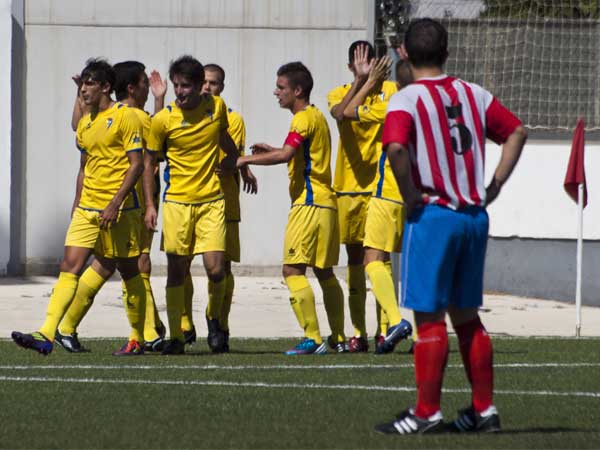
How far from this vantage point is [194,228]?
977cm

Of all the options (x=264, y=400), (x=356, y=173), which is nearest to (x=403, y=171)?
(x=264, y=400)

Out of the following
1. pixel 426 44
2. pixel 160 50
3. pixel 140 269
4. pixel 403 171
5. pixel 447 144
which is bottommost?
pixel 140 269

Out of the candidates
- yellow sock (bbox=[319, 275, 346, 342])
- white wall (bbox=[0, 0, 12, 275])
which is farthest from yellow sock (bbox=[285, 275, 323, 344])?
white wall (bbox=[0, 0, 12, 275])

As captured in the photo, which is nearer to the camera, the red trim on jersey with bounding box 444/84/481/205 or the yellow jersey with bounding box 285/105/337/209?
the red trim on jersey with bounding box 444/84/481/205

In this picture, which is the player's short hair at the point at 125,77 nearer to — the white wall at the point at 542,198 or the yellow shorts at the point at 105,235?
the yellow shorts at the point at 105,235

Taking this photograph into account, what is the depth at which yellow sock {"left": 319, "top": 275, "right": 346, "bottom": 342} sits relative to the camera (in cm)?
1032

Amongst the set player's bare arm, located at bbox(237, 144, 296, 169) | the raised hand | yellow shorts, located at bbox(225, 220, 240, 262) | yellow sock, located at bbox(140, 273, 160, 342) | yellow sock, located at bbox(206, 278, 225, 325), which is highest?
the raised hand

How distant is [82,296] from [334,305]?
180 centimetres

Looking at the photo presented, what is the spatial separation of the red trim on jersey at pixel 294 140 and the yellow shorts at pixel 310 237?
1.48ft

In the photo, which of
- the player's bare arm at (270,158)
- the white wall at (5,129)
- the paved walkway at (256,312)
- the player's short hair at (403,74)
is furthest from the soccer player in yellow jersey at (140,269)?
the white wall at (5,129)

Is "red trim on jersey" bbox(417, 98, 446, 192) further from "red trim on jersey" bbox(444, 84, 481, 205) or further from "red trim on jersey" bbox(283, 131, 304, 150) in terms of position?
"red trim on jersey" bbox(283, 131, 304, 150)

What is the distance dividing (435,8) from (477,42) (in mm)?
649

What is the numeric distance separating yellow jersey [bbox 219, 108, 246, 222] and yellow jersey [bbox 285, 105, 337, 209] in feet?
2.81

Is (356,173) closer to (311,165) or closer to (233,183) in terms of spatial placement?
(311,165)
